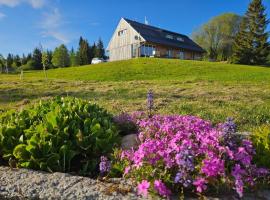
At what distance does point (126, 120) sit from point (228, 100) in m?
5.00

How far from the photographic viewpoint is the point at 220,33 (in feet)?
219

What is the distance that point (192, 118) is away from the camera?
3.88m

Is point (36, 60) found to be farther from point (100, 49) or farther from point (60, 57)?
point (100, 49)

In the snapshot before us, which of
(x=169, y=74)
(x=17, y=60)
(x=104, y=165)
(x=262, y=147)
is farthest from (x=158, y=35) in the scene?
(x=104, y=165)

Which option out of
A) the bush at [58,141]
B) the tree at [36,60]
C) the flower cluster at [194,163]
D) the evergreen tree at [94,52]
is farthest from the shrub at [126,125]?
the evergreen tree at [94,52]

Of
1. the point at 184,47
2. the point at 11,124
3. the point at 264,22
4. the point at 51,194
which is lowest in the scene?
the point at 51,194

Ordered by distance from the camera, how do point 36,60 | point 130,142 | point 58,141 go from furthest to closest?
point 36,60 < point 130,142 < point 58,141

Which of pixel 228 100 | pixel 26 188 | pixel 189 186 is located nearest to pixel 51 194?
pixel 26 188

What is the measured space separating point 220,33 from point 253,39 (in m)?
19.5

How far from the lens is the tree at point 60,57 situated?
7100 centimetres

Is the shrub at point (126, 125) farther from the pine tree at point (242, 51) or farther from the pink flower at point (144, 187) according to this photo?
the pine tree at point (242, 51)

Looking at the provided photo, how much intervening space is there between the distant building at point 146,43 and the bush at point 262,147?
41063mm

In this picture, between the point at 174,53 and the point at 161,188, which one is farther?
the point at 174,53

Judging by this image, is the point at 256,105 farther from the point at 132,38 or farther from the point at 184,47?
the point at 184,47
